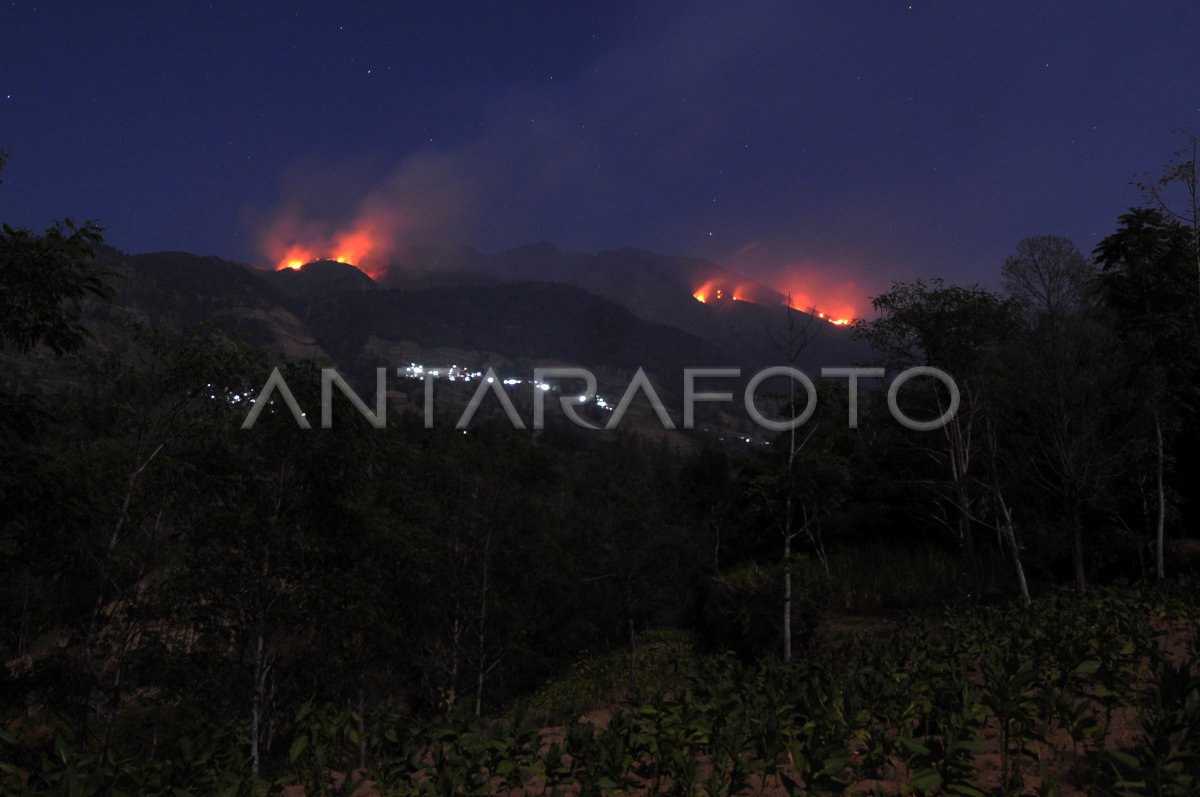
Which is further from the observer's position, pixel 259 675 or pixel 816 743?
pixel 259 675

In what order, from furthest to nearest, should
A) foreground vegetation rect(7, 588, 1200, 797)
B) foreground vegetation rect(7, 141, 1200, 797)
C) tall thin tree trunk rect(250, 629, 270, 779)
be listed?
tall thin tree trunk rect(250, 629, 270, 779)
foreground vegetation rect(7, 141, 1200, 797)
foreground vegetation rect(7, 588, 1200, 797)

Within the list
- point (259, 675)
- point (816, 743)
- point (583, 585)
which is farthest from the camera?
point (583, 585)

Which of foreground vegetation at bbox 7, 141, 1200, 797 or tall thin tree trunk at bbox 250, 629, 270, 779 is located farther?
tall thin tree trunk at bbox 250, 629, 270, 779

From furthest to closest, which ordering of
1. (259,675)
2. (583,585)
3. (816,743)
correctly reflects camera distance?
(583,585)
(259,675)
(816,743)

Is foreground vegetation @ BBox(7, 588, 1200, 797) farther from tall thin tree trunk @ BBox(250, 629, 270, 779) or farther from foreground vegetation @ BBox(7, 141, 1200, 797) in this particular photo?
tall thin tree trunk @ BBox(250, 629, 270, 779)

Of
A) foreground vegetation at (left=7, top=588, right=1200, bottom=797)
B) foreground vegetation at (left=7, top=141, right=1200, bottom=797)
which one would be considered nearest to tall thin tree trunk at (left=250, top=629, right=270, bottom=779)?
foreground vegetation at (left=7, top=141, right=1200, bottom=797)

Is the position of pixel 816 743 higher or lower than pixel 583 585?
higher

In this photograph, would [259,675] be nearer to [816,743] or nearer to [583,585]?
[816,743]

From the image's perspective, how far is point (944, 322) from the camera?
15.9m

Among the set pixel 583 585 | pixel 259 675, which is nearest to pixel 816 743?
pixel 259 675

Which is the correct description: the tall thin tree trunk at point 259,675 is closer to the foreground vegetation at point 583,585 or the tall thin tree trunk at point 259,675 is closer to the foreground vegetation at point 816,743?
the foreground vegetation at point 583,585

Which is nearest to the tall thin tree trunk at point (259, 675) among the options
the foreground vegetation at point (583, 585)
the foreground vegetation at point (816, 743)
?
the foreground vegetation at point (583, 585)

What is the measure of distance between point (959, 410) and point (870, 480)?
14147 millimetres

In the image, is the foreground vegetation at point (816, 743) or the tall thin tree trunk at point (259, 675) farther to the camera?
the tall thin tree trunk at point (259, 675)
